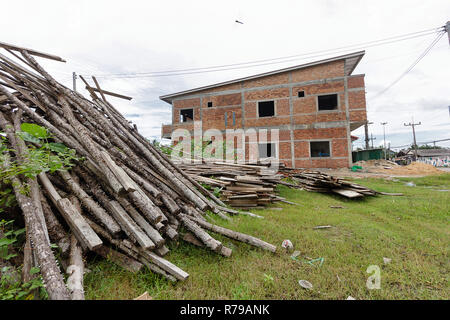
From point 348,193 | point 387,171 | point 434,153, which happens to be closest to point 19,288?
point 348,193

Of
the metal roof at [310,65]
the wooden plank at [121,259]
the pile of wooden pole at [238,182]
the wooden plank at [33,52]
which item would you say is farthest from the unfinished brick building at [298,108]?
the wooden plank at [121,259]

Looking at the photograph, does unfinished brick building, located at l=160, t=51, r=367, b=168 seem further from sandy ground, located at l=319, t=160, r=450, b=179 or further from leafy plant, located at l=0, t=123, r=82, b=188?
leafy plant, located at l=0, t=123, r=82, b=188

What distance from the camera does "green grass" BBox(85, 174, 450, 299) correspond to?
195 centimetres

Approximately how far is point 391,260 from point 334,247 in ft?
2.21

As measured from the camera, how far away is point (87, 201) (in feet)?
8.46

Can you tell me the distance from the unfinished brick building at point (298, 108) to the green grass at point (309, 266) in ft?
34.7

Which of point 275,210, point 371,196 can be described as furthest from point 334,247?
point 371,196

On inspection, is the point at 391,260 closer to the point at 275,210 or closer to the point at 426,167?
the point at 275,210

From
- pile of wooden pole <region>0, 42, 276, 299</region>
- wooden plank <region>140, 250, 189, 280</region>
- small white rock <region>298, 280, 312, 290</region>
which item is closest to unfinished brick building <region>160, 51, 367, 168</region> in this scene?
pile of wooden pole <region>0, 42, 276, 299</region>

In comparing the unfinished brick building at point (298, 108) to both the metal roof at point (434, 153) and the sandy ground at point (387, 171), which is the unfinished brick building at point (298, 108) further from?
the metal roof at point (434, 153)

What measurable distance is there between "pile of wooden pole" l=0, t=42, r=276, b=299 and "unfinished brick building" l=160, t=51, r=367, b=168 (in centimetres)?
1181

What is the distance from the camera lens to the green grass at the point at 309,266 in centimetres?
195

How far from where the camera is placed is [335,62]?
13.8 m
